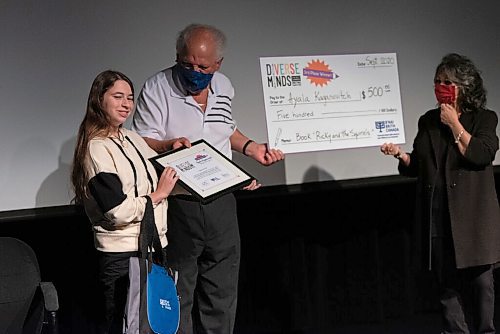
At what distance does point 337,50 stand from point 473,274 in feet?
4.48

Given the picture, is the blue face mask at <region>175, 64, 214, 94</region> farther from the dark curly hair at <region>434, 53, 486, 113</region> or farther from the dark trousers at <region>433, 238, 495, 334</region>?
the dark trousers at <region>433, 238, 495, 334</region>

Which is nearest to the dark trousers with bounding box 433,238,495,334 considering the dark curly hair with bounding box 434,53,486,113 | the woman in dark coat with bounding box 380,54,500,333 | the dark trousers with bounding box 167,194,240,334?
the woman in dark coat with bounding box 380,54,500,333

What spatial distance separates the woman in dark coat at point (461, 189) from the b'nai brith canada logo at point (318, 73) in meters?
0.63

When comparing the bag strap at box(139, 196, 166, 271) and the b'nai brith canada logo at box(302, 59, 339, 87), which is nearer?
the bag strap at box(139, 196, 166, 271)

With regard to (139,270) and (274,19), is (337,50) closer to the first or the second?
Result: (274,19)

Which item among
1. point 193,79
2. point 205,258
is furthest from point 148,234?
point 193,79

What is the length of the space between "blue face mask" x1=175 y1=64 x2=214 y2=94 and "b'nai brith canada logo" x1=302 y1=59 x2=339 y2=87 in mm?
837

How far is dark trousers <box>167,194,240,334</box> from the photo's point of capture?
3.16 meters

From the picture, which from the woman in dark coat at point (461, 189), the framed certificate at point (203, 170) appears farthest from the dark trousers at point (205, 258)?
the woman in dark coat at point (461, 189)

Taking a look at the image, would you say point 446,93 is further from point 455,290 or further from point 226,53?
point 226,53

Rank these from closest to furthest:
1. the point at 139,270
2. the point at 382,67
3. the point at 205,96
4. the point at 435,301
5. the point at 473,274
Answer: the point at 139,270 → the point at 205,96 → the point at 473,274 → the point at 382,67 → the point at 435,301

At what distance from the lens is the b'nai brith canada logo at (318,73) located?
3.86 m

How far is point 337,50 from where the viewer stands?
4.13 meters

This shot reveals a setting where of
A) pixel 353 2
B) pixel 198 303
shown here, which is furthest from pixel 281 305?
pixel 353 2
